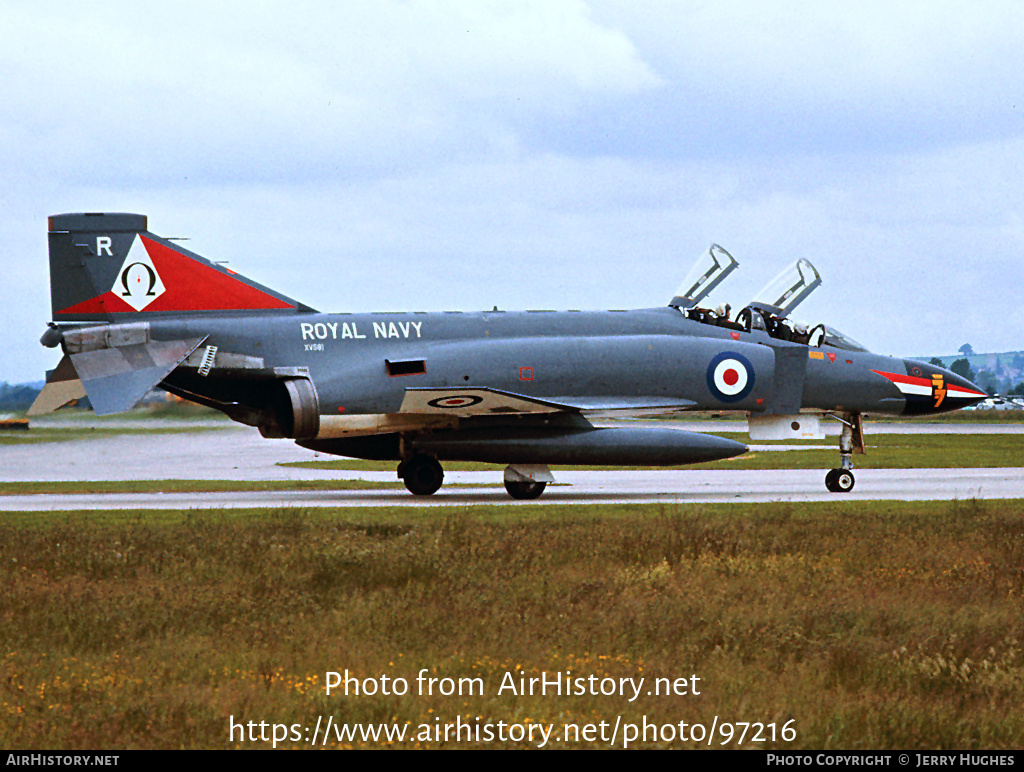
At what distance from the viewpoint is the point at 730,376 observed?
2147 cm

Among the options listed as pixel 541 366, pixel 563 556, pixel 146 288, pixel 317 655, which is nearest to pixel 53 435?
pixel 146 288

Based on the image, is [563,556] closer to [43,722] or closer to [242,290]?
[43,722]

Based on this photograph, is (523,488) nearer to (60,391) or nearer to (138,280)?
(138,280)

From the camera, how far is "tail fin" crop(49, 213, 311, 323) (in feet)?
65.9

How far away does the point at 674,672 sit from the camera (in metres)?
7.61

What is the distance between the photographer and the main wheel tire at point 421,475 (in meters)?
21.3

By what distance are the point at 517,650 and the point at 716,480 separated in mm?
17770

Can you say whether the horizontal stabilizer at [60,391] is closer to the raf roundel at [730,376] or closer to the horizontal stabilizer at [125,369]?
the horizontal stabilizer at [125,369]

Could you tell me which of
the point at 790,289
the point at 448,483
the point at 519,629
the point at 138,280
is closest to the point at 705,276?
the point at 790,289

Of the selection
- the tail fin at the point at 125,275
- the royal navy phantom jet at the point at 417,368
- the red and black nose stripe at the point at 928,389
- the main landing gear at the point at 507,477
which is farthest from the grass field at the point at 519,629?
the red and black nose stripe at the point at 928,389

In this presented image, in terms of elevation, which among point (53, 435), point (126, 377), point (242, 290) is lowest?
point (53, 435)

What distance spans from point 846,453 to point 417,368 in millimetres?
8458

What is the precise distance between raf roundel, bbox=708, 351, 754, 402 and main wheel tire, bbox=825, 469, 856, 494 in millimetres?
2283

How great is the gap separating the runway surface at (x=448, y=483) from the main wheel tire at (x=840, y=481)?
188mm
